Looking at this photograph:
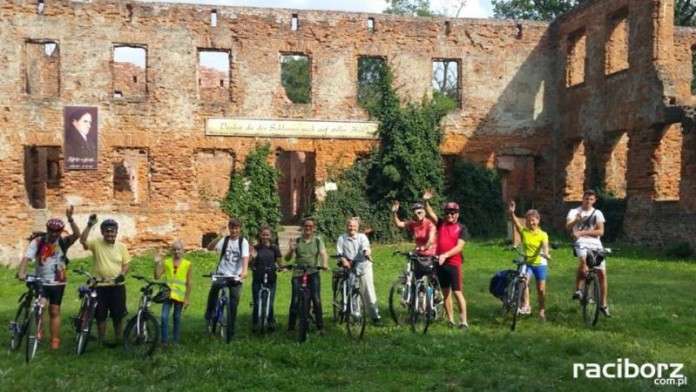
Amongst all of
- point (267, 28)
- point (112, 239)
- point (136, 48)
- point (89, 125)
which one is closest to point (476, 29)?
point (267, 28)

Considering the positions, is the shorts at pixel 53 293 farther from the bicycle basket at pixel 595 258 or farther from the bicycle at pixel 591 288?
the bicycle basket at pixel 595 258

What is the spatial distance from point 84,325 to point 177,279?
1.27 meters

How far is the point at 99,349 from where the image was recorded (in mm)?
9188

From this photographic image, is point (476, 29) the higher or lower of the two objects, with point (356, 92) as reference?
higher

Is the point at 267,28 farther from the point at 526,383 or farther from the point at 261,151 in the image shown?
the point at 526,383

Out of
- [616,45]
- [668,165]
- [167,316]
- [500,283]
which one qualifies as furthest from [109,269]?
[668,165]

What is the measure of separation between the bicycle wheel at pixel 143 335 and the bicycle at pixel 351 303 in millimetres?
2536

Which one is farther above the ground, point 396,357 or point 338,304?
point 338,304

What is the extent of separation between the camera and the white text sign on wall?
2161 centimetres

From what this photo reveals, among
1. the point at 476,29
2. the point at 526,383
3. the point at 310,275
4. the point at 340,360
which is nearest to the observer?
the point at 526,383

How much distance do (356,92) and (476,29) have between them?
4.68 meters

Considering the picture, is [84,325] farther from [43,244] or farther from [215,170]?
[215,170]

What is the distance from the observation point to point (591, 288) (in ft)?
34.1

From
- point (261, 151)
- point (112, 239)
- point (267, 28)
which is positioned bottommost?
point (112, 239)
